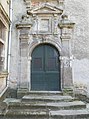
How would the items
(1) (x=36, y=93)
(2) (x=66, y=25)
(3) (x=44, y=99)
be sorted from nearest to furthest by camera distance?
1. (3) (x=44, y=99)
2. (1) (x=36, y=93)
3. (2) (x=66, y=25)

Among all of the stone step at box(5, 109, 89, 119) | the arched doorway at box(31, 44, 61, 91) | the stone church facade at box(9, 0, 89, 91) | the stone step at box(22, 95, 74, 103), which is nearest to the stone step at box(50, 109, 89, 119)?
the stone step at box(5, 109, 89, 119)

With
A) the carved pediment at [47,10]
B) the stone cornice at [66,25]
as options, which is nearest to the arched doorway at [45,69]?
the stone cornice at [66,25]

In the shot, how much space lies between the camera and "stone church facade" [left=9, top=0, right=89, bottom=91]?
7617 mm

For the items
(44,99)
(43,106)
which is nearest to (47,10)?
A: (44,99)

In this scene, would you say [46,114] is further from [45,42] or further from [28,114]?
[45,42]

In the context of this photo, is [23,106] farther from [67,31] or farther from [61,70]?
[67,31]

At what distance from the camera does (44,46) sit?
7.88 metres

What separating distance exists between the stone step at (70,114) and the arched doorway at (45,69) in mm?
1885

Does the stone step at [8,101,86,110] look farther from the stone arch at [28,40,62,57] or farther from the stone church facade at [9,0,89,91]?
the stone arch at [28,40,62,57]

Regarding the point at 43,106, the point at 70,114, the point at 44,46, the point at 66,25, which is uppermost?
the point at 66,25

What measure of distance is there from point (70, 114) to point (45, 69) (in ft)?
8.48

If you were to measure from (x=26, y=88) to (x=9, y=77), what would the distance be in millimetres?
788

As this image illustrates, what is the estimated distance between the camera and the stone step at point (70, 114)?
548cm

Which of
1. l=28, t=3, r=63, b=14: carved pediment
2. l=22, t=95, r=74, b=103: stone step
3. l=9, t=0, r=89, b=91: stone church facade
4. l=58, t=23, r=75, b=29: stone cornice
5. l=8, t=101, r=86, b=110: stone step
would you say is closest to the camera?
l=8, t=101, r=86, b=110: stone step
